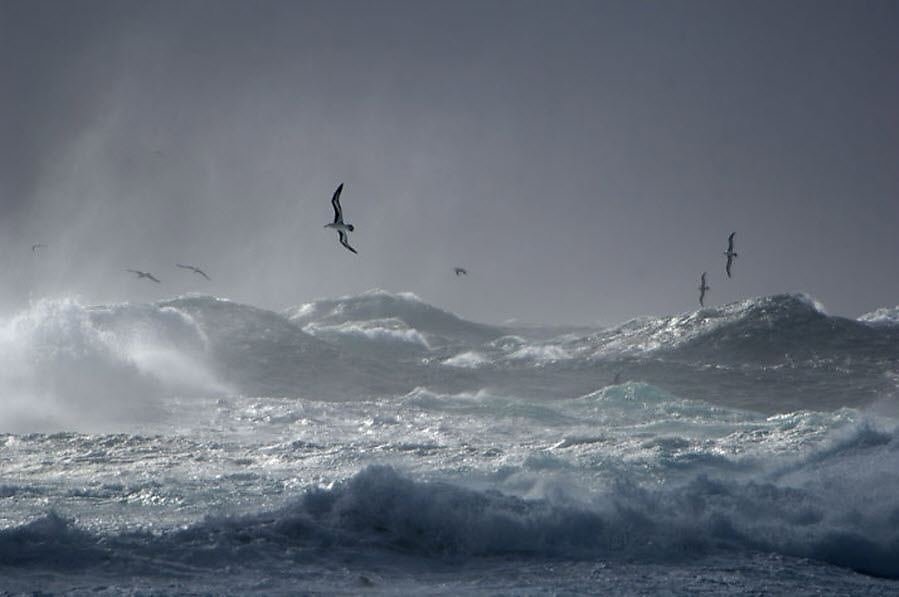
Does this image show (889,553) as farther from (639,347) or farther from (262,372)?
(639,347)

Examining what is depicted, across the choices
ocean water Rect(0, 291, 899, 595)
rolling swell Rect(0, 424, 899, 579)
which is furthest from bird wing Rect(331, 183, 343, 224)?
rolling swell Rect(0, 424, 899, 579)

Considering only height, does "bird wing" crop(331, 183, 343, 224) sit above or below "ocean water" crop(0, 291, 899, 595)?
above

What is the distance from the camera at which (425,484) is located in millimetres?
10750

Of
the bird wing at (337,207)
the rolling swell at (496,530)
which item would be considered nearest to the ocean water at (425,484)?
the rolling swell at (496,530)

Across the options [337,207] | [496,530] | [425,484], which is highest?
[337,207]

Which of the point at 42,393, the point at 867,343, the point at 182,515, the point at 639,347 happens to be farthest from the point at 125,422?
the point at 867,343

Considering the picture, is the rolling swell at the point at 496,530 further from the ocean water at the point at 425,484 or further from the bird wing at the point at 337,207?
the bird wing at the point at 337,207

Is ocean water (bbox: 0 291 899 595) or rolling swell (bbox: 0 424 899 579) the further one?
Result: rolling swell (bbox: 0 424 899 579)

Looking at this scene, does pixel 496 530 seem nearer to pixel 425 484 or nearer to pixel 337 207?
pixel 425 484

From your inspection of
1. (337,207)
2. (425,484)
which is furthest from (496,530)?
(337,207)

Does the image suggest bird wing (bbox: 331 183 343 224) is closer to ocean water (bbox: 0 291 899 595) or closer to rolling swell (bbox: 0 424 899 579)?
ocean water (bbox: 0 291 899 595)

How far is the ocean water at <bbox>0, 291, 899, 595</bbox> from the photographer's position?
343 inches

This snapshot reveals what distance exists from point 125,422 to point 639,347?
78.4 ft

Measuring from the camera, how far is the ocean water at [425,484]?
28.6 feet
